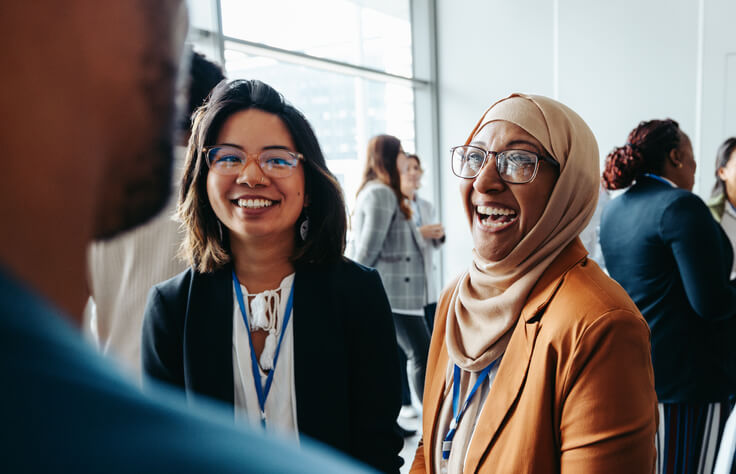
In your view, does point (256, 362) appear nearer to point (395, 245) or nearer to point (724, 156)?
point (395, 245)

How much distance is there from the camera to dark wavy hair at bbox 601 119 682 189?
2.22 metres

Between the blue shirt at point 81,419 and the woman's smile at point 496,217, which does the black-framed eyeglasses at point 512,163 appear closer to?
the woman's smile at point 496,217

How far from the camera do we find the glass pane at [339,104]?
4.18 metres

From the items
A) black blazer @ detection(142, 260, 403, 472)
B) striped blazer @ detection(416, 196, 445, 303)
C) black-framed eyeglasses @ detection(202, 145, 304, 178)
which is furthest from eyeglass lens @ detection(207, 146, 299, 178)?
striped blazer @ detection(416, 196, 445, 303)

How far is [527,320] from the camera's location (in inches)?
46.9

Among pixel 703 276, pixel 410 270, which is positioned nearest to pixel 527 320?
pixel 703 276

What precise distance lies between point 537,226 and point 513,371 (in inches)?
14.4

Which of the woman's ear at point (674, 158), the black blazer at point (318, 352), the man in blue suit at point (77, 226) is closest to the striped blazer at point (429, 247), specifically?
the woman's ear at point (674, 158)

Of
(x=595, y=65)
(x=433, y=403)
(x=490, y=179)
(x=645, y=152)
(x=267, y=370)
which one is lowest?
(x=433, y=403)

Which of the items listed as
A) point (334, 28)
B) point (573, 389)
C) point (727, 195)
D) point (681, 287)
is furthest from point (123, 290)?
point (334, 28)

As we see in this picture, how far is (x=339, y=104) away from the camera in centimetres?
486

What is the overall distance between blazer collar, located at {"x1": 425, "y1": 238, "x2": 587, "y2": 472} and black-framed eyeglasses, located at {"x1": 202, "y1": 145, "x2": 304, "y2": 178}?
2.33 feet

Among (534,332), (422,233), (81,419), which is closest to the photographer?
(81,419)

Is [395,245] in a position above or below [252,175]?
below
